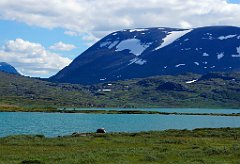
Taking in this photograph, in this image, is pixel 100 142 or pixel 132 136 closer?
pixel 100 142

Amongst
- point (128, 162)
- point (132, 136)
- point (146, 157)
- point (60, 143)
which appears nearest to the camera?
point (128, 162)

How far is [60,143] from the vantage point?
225 ft

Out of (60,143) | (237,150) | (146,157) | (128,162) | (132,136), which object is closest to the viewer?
(128,162)

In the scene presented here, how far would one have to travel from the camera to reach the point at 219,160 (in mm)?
49250

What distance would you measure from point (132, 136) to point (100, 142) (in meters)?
14.6

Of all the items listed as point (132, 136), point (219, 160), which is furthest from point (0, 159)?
point (132, 136)

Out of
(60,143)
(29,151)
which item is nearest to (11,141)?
(60,143)

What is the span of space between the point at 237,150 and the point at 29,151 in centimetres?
2797

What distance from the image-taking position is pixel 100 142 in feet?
238

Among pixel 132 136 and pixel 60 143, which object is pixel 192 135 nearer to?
pixel 132 136

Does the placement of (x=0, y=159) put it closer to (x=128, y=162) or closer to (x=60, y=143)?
(x=128, y=162)

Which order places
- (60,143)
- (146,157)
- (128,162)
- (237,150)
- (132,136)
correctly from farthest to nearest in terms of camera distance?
1. (132,136)
2. (60,143)
3. (237,150)
4. (146,157)
5. (128,162)

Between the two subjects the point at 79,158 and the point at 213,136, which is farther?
the point at 213,136

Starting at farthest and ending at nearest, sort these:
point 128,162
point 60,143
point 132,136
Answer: point 132,136 < point 60,143 < point 128,162
